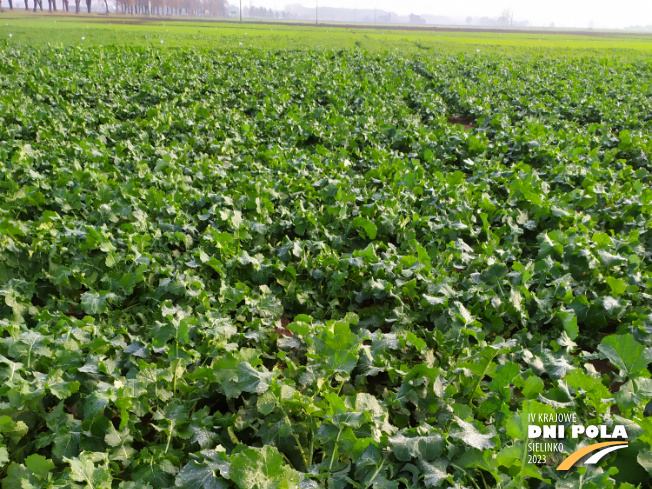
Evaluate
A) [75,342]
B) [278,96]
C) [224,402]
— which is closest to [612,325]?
[224,402]

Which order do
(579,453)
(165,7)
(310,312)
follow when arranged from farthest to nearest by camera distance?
(165,7) < (310,312) < (579,453)

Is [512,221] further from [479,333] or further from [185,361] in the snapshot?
[185,361]

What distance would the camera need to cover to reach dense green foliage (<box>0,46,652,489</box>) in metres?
2.21

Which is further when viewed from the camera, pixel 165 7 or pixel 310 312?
pixel 165 7

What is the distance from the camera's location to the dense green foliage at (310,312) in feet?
7.27

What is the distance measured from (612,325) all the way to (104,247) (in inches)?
180

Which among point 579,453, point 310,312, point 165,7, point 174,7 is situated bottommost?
point 310,312

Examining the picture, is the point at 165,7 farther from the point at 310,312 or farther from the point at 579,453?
the point at 579,453

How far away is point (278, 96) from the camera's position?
11891 millimetres

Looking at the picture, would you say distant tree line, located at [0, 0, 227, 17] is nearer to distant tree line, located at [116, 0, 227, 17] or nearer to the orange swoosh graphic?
distant tree line, located at [116, 0, 227, 17]

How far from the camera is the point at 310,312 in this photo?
3.89 metres
